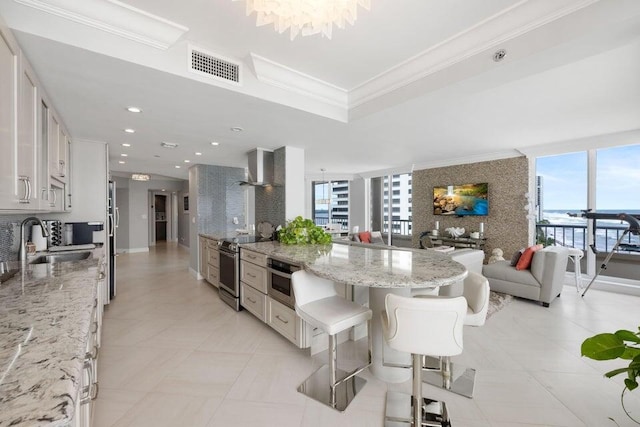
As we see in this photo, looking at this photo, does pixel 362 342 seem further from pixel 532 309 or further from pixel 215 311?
Answer: pixel 532 309

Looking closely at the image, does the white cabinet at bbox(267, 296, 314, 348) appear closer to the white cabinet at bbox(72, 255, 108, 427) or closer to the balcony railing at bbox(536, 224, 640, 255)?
the white cabinet at bbox(72, 255, 108, 427)

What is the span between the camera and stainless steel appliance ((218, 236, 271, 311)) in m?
3.41

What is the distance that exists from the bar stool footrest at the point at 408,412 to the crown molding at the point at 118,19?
2.90m

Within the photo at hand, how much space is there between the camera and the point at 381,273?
170cm

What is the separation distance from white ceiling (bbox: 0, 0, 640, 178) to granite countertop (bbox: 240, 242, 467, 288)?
1408 mm

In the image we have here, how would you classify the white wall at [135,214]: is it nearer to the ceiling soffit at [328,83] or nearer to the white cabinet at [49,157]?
the white cabinet at [49,157]

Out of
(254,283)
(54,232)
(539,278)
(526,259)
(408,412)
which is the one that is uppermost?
(54,232)

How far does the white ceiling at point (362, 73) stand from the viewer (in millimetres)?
1640

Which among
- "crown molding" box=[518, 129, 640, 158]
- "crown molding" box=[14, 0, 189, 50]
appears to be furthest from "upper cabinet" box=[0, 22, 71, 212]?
"crown molding" box=[518, 129, 640, 158]

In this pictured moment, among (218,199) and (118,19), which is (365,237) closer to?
(218,199)

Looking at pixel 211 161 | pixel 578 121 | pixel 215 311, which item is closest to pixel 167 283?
pixel 215 311

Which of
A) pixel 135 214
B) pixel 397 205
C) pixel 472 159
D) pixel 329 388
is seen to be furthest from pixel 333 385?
pixel 135 214

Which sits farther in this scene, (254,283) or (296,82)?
(254,283)

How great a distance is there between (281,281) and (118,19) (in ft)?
7.48
